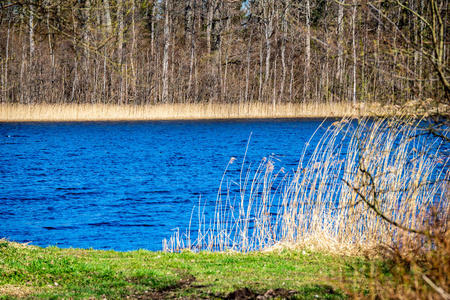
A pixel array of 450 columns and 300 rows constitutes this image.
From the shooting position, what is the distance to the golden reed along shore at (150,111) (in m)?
35.7

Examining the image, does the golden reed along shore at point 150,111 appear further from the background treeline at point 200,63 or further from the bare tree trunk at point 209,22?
the bare tree trunk at point 209,22

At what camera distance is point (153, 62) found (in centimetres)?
4603

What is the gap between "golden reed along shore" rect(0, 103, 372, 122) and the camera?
3569 centimetres

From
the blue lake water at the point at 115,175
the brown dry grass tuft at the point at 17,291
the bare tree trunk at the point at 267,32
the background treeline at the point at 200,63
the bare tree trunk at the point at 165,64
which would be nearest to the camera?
the brown dry grass tuft at the point at 17,291

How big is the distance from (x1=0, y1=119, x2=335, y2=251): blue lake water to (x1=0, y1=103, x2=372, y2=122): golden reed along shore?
38.6 inches

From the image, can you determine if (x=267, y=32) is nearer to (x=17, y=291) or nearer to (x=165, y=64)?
(x=165, y=64)

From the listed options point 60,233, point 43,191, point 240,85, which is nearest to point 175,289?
point 60,233

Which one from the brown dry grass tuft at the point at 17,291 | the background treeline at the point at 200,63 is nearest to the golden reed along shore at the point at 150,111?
the background treeline at the point at 200,63

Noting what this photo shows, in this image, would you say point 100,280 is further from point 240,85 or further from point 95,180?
point 240,85

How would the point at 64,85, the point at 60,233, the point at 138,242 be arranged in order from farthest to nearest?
the point at 64,85 → the point at 60,233 → the point at 138,242

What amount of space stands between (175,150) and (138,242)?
16958mm

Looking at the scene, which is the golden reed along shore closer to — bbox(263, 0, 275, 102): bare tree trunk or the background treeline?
the background treeline

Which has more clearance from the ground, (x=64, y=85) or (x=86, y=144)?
(x=64, y=85)

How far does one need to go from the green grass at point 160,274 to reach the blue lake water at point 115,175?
2435 mm
